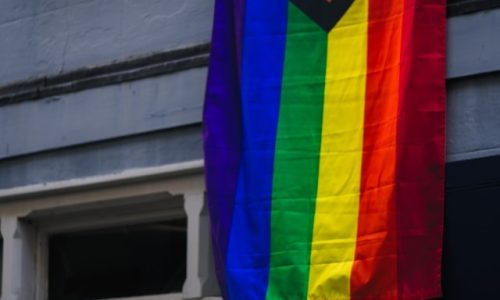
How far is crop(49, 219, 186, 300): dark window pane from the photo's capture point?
834 centimetres

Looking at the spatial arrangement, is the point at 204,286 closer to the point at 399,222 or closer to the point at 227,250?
the point at 227,250

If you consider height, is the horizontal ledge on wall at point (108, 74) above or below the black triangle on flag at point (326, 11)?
above

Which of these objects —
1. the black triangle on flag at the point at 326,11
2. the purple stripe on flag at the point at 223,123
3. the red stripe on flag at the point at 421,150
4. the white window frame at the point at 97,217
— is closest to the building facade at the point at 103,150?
the white window frame at the point at 97,217

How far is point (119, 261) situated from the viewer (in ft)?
28.2

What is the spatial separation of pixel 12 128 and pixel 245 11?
1.94 metres

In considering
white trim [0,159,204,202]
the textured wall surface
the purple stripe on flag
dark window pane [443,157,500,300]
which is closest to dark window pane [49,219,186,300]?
white trim [0,159,204,202]

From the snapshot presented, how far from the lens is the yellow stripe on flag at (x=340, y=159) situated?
712 cm

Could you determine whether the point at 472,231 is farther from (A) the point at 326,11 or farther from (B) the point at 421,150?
(A) the point at 326,11

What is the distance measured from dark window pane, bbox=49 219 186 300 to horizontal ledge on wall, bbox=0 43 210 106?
2.91 ft

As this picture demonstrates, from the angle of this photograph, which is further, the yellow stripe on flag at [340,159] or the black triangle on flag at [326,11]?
the black triangle on flag at [326,11]

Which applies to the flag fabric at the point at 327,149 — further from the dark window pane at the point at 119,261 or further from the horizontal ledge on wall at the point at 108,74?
the dark window pane at the point at 119,261

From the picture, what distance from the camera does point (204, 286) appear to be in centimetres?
790

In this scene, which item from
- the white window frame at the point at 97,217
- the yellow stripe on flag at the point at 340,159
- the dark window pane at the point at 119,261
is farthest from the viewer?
the dark window pane at the point at 119,261

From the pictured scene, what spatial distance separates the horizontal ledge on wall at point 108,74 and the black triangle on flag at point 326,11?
2.68 ft
